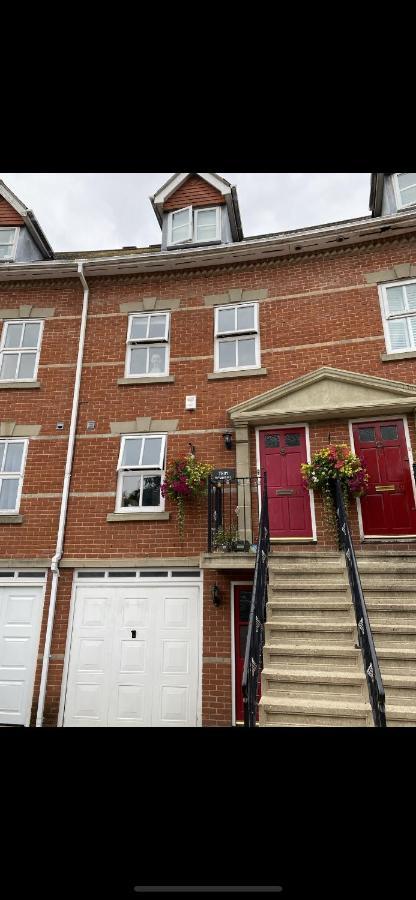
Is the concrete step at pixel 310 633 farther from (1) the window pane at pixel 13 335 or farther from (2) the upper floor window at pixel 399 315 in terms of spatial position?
(1) the window pane at pixel 13 335

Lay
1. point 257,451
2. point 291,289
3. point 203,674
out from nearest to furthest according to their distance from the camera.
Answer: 1. point 203,674
2. point 257,451
3. point 291,289

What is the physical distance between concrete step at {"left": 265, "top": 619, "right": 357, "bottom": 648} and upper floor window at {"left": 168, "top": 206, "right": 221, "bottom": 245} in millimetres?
7750

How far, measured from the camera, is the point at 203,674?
23.0 ft

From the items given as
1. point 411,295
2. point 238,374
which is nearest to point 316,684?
point 238,374

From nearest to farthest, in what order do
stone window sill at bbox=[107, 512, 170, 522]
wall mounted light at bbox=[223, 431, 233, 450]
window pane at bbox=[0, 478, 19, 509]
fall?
1. stone window sill at bbox=[107, 512, 170, 522]
2. wall mounted light at bbox=[223, 431, 233, 450]
3. window pane at bbox=[0, 478, 19, 509]

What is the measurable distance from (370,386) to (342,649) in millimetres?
4396

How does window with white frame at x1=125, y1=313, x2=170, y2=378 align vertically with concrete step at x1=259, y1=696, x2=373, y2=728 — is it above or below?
above

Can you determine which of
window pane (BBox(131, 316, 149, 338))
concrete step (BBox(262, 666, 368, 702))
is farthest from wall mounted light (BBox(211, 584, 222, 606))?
window pane (BBox(131, 316, 149, 338))

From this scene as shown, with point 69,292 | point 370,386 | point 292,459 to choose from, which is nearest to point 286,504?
point 292,459

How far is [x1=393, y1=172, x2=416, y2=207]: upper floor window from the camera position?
8.84 metres

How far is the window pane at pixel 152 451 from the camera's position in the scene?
8438 mm

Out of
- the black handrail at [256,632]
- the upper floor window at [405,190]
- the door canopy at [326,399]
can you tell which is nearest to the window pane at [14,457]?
the door canopy at [326,399]

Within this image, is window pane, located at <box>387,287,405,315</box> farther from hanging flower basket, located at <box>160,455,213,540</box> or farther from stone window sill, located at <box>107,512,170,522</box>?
stone window sill, located at <box>107,512,170,522</box>
